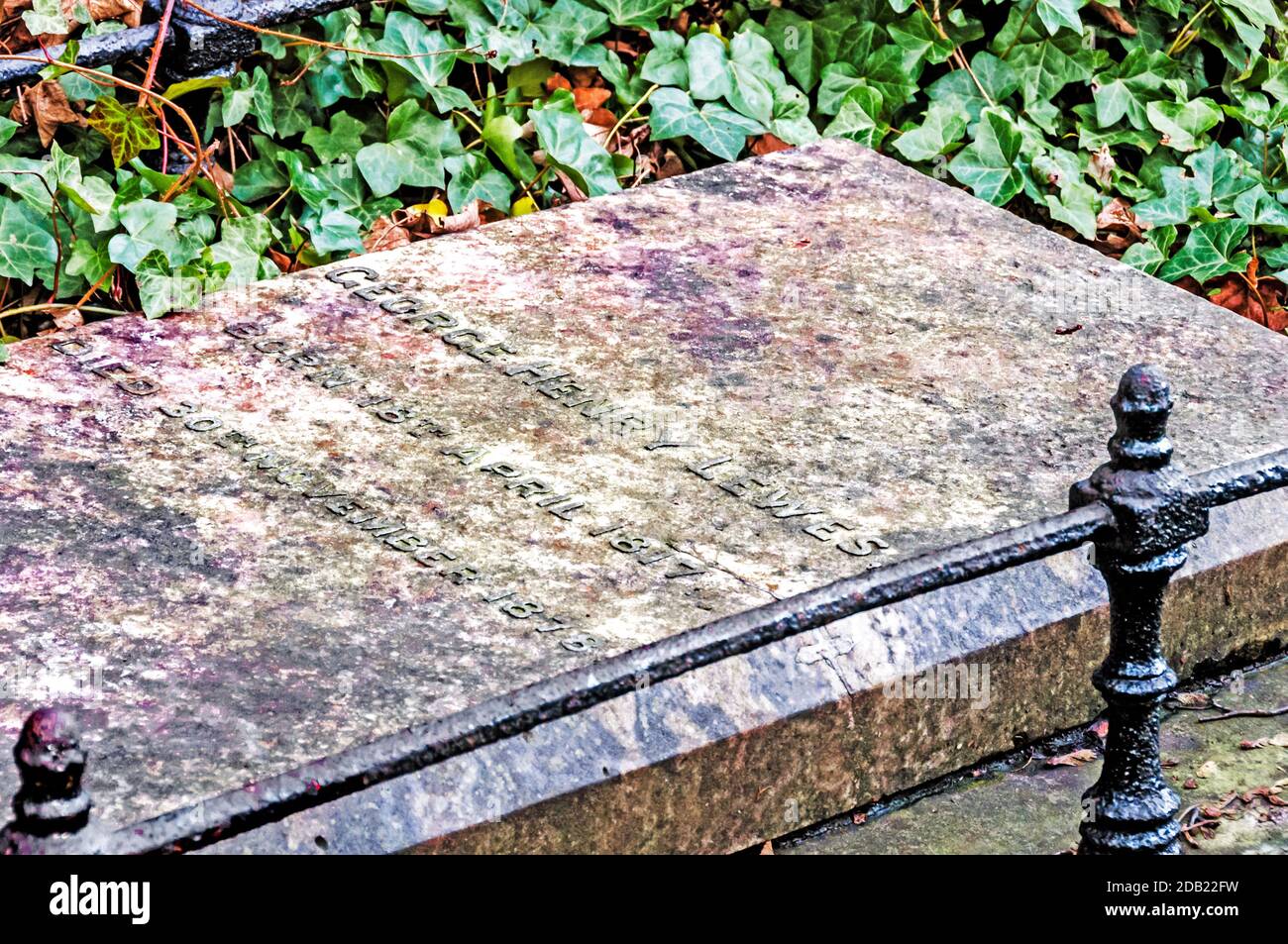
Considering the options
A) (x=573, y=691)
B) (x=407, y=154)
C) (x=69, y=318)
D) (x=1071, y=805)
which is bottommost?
(x=1071, y=805)

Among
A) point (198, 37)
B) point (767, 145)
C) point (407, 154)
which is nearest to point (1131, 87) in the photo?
point (767, 145)

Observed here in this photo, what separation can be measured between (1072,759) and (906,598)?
3.62 feet

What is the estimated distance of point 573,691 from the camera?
180 centimetres

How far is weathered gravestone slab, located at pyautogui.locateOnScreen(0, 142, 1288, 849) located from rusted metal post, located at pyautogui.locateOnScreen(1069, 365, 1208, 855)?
0.62 meters

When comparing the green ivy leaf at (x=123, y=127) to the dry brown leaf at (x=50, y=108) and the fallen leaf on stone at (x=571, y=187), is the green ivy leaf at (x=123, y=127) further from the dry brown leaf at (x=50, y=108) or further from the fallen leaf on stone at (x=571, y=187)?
the fallen leaf on stone at (x=571, y=187)

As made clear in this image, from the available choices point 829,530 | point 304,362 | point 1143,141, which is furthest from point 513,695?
point 1143,141

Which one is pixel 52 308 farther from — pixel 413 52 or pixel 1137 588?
pixel 1137 588

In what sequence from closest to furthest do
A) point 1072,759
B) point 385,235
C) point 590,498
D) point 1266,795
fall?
point 1266,795 < point 1072,759 < point 590,498 < point 385,235

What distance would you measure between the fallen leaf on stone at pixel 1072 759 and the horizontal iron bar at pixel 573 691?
3.20ft

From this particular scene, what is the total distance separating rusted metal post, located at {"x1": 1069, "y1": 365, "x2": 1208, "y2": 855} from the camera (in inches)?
80.5

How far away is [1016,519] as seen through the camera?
3.03m

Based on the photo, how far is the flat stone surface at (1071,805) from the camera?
2729 millimetres

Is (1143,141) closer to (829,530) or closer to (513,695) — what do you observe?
(829,530)
